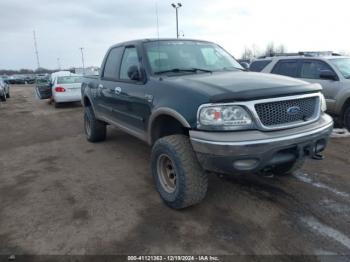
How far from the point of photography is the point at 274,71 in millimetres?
8500

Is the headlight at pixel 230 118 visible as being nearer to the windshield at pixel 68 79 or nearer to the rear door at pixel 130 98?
the rear door at pixel 130 98

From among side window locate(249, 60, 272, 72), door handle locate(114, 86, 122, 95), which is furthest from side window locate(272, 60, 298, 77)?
door handle locate(114, 86, 122, 95)

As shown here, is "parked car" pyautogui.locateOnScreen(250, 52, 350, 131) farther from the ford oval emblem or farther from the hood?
the ford oval emblem

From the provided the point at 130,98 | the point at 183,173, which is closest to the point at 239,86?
the point at 183,173

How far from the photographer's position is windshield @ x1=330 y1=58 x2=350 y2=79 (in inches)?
289

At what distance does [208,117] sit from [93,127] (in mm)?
4285

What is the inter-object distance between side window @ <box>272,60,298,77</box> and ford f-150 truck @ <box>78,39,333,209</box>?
403 centimetres

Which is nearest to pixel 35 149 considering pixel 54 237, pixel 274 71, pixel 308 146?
pixel 54 237

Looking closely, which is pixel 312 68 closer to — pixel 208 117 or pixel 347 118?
pixel 347 118

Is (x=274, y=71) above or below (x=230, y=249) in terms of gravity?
above

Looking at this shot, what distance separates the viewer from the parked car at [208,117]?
304 centimetres

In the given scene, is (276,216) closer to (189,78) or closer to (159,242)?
(159,242)

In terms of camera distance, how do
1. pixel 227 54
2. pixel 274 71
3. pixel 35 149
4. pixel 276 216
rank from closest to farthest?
pixel 276 216, pixel 227 54, pixel 35 149, pixel 274 71

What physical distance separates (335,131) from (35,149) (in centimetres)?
664
